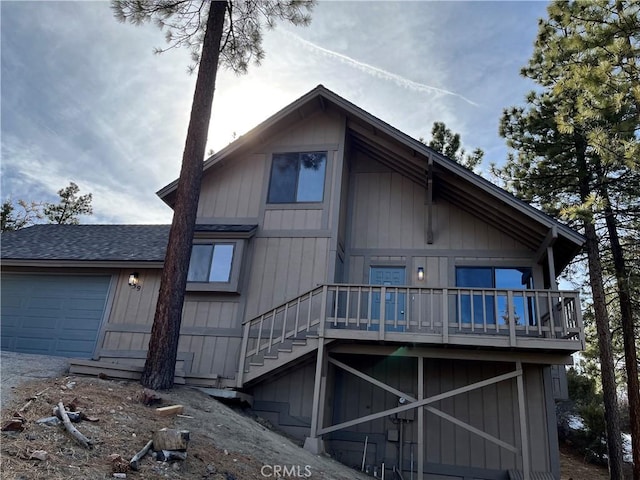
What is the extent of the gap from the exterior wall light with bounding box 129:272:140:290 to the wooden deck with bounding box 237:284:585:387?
324 centimetres

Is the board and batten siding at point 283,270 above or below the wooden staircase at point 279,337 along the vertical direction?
above

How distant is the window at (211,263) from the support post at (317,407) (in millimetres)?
2986

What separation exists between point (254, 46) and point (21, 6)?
21.0 feet

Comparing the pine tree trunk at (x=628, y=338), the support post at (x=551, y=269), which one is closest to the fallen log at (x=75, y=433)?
the support post at (x=551, y=269)

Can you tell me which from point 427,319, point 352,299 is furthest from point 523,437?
point 352,299

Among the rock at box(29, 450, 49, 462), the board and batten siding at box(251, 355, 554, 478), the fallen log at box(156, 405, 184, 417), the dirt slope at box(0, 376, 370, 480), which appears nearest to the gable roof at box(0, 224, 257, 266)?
the board and batten siding at box(251, 355, 554, 478)

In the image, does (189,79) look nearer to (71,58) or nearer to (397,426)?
(71,58)

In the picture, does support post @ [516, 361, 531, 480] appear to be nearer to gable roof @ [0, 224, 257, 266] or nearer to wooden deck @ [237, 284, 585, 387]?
→ wooden deck @ [237, 284, 585, 387]

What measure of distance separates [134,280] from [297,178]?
455cm

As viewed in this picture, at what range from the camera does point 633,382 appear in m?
10.5

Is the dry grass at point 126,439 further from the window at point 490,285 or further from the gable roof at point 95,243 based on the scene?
the window at point 490,285

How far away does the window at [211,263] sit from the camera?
31.8ft

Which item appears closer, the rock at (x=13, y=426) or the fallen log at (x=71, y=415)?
the rock at (x=13, y=426)

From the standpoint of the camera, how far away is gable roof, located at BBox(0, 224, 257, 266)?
33.4 ft
